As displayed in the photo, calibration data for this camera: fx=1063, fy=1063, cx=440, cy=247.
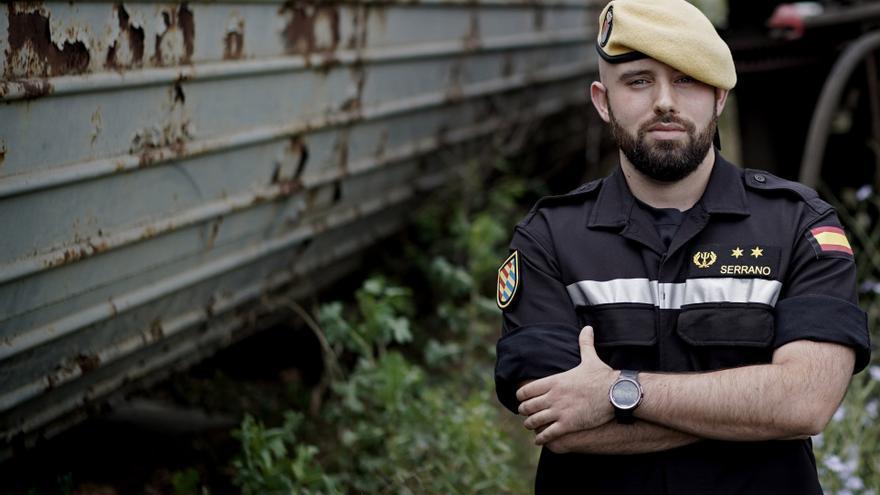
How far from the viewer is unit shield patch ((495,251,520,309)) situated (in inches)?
83.8

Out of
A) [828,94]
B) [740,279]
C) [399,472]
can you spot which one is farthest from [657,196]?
[828,94]

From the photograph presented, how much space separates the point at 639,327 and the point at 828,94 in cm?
292

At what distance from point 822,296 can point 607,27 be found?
0.68 metres

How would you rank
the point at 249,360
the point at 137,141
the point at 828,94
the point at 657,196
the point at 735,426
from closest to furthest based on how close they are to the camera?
the point at 735,426 → the point at 657,196 → the point at 137,141 → the point at 828,94 → the point at 249,360

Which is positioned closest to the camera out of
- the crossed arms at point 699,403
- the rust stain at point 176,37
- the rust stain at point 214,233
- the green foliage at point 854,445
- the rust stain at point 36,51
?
the crossed arms at point 699,403

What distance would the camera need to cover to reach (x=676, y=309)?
2.03m

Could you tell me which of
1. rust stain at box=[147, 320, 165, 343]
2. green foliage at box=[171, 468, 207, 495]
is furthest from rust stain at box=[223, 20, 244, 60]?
green foliage at box=[171, 468, 207, 495]

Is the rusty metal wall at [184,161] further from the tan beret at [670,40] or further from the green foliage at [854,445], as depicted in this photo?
the green foliage at [854,445]

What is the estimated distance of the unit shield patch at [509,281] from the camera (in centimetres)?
213

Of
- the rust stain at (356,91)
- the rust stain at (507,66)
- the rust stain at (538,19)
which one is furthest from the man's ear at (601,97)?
the rust stain at (538,19)

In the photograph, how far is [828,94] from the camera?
4.54 meters

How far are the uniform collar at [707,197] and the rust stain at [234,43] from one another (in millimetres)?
1549

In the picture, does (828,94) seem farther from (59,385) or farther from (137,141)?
(59,385)

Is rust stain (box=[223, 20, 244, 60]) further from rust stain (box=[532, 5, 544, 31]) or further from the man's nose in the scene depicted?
rust stain (box=[532, 5, 544, 31])
